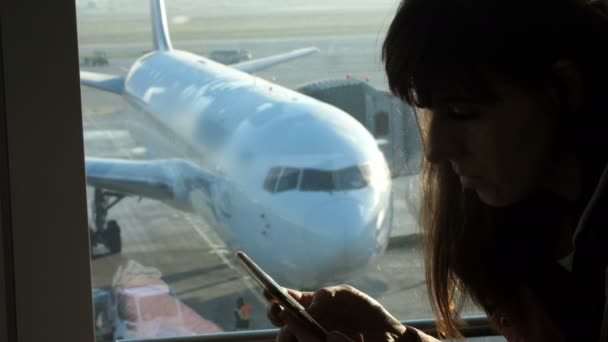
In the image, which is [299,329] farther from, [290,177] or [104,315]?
[290,177]

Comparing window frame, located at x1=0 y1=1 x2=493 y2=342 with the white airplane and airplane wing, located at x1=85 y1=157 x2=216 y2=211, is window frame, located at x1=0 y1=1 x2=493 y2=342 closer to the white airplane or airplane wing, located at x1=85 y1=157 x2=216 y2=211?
the white airplane

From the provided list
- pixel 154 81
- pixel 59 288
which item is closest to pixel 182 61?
pixel 154 81

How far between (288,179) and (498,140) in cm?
434

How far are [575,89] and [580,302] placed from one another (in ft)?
0.57

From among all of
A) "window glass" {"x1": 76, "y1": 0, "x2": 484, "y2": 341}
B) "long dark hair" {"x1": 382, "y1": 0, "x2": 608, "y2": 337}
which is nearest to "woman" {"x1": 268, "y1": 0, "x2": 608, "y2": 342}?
"long dark hair" {"x1": 382, "y1": 0, "x2": 608, "y2": 337}

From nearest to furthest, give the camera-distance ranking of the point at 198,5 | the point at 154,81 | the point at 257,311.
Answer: the point at 198,5, the point at 257,311, the point at 154,81

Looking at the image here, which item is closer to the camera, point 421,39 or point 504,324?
point 421,39

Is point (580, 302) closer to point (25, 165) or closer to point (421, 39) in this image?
point (421, 39)

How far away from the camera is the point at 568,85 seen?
1.60 ft

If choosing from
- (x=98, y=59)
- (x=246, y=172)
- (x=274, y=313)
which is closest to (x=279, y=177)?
(x=246, y=172)

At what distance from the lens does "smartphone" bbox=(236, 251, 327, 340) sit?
1.77 feet

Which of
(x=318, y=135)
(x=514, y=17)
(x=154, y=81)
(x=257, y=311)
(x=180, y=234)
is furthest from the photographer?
(x=154, y=81)

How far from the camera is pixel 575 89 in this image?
0.49 metres

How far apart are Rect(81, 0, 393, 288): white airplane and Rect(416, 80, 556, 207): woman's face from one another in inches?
163
